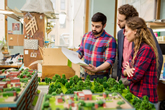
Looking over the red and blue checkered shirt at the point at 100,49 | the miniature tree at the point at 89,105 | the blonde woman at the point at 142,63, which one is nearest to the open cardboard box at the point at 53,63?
the red and blue checkered shirt at the point at 100,49

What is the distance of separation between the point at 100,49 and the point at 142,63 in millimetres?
712

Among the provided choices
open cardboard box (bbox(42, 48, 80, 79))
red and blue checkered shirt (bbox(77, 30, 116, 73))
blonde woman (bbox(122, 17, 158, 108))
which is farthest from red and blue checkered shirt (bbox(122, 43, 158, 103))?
open cardboard box (bbox(42, 48, 80, 79))

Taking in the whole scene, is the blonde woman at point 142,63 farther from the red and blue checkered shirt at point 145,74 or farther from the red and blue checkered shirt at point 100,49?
the red and blue checkered shirt at point 100,49

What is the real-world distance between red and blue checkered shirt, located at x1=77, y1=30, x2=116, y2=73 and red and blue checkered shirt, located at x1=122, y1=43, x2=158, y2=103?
55 centimetres

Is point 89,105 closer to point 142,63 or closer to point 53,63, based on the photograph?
point 142,63

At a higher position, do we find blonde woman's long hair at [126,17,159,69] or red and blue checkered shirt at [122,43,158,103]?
blonde woman's long hair at [126,17,159,69]

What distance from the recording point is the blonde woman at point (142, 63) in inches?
47.4

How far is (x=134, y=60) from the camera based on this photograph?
1274 mm

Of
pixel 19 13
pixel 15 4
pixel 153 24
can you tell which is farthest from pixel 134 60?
pixel 15 4

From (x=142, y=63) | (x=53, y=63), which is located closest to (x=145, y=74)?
(x=142, y=63)

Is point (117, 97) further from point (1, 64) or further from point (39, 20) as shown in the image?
point (1, 64)

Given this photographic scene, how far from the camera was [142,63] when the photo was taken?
1199 millimetres

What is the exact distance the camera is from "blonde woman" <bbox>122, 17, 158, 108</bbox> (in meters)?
1.20

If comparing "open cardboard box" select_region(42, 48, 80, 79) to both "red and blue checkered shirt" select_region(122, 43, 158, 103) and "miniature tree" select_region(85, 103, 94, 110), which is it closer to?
"red and blue checkered shirt" select_region(122, 43, 158, 103)
